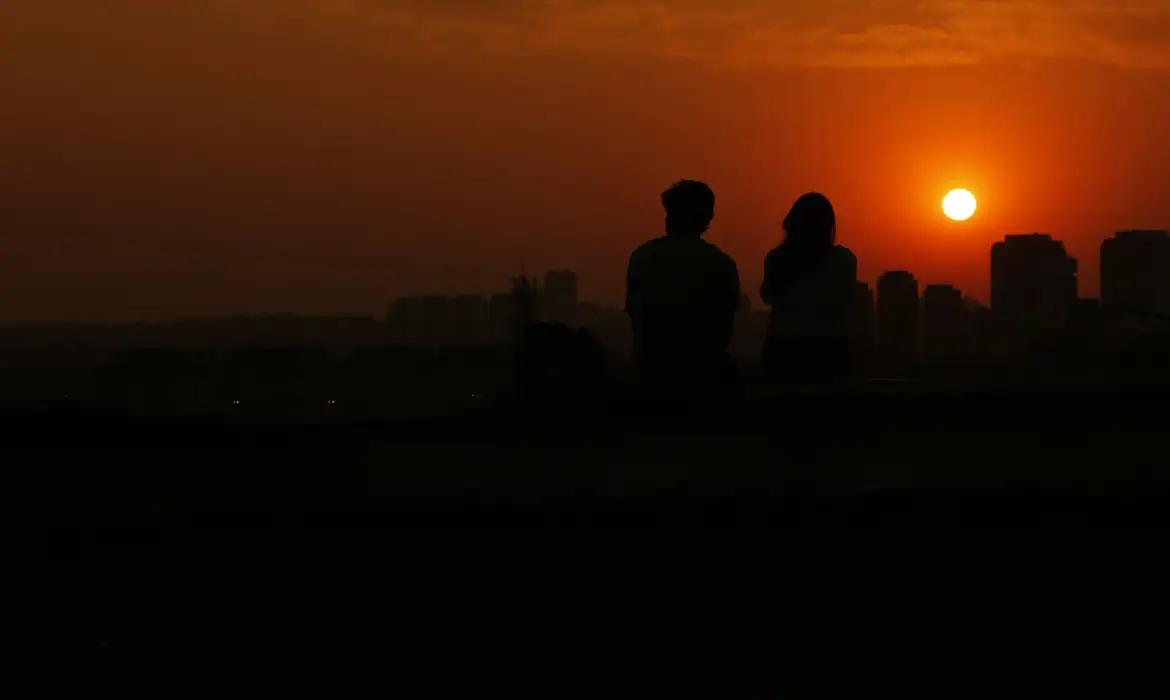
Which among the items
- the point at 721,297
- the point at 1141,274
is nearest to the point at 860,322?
the point at 721,297

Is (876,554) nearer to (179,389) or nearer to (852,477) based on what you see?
(852,477)

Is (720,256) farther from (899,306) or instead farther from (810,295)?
(899,306)

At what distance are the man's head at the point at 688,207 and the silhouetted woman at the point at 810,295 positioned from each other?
539 millimetres

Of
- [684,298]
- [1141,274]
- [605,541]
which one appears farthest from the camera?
[1141,274]

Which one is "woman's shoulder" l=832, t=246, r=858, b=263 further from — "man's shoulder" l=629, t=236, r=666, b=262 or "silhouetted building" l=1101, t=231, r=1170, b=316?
"silhouetted building" l=1101, t=231, r=1170, b=316

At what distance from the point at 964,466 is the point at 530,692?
3442mm

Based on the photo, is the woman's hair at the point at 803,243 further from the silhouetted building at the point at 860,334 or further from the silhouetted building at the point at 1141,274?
the silhouetted building at the point at 1141,274

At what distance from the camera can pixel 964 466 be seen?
33.7 feet

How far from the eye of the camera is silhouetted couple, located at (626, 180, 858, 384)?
11.6 metres

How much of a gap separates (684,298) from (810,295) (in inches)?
35.0

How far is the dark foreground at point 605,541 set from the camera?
8664 mm

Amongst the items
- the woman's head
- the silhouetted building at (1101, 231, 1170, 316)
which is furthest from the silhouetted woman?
the silhouetted building at (1101, 231, 1170, 316)

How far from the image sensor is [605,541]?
10.1 meters

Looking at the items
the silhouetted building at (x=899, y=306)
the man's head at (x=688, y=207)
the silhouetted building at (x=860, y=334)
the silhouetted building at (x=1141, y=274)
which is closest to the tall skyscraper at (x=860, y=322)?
the silhouetted building at (x=860, y=334)
